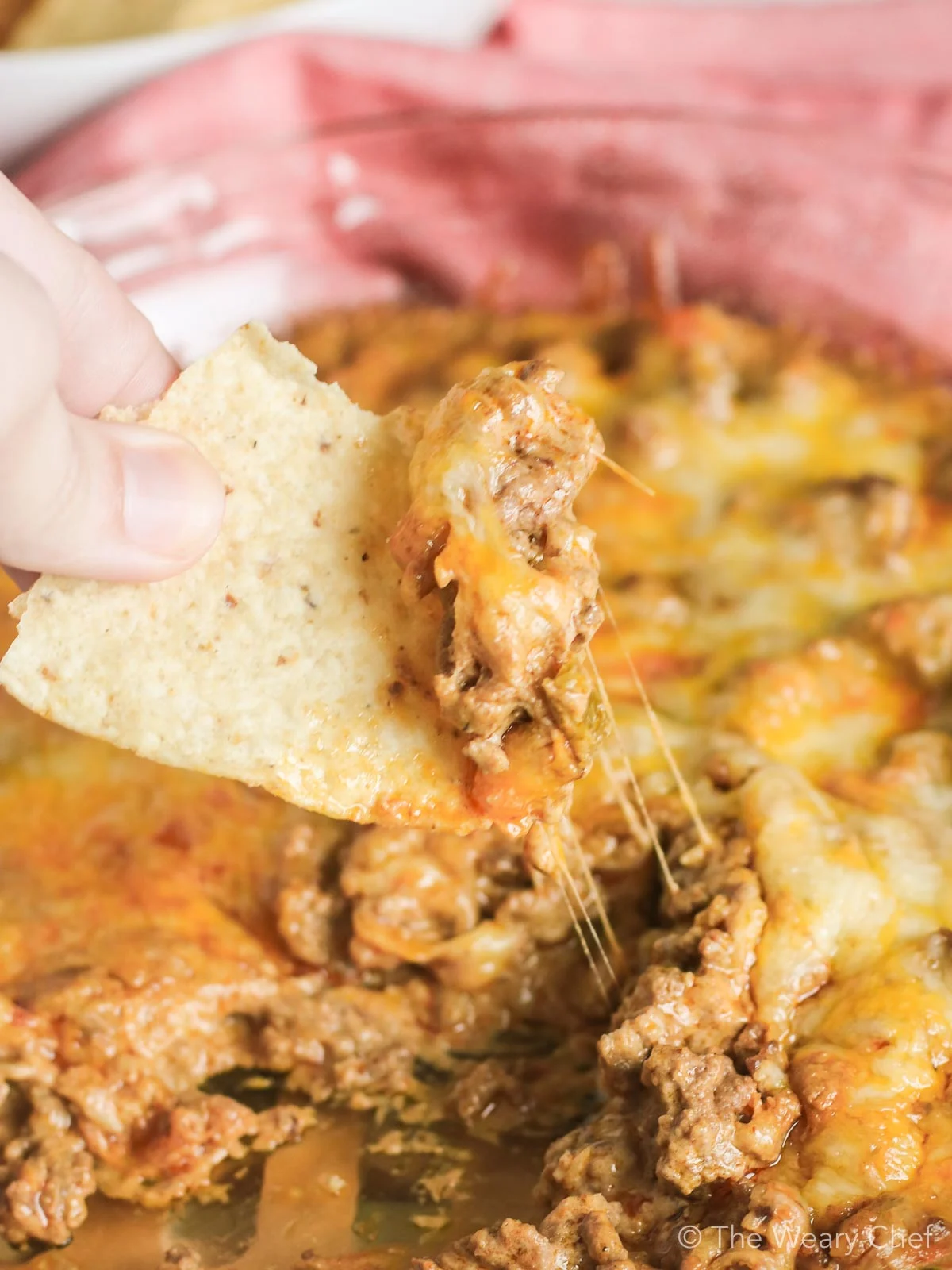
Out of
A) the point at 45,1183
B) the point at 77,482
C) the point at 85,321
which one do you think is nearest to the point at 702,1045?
the point at 45,1183

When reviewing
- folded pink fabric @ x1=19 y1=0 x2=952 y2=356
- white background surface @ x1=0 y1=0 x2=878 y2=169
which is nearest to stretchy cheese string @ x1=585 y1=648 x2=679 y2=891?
folded pink fabric @ x1=19 y1=0 x2=952 y2=356

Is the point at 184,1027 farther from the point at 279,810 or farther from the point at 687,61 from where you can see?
the point at 687,61

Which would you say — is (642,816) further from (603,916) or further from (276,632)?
(276,632)

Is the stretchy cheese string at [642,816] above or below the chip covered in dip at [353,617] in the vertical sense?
below

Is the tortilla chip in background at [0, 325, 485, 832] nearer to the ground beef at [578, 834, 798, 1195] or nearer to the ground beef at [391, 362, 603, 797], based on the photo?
the ground beef at [391, 362, 603, 797]

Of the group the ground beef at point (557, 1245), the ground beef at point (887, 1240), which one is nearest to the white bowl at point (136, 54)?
the ground beef at point (557, 1245)

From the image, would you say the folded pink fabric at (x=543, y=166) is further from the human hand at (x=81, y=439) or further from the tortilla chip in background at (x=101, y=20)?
the human hand at (x=81, y=439)
